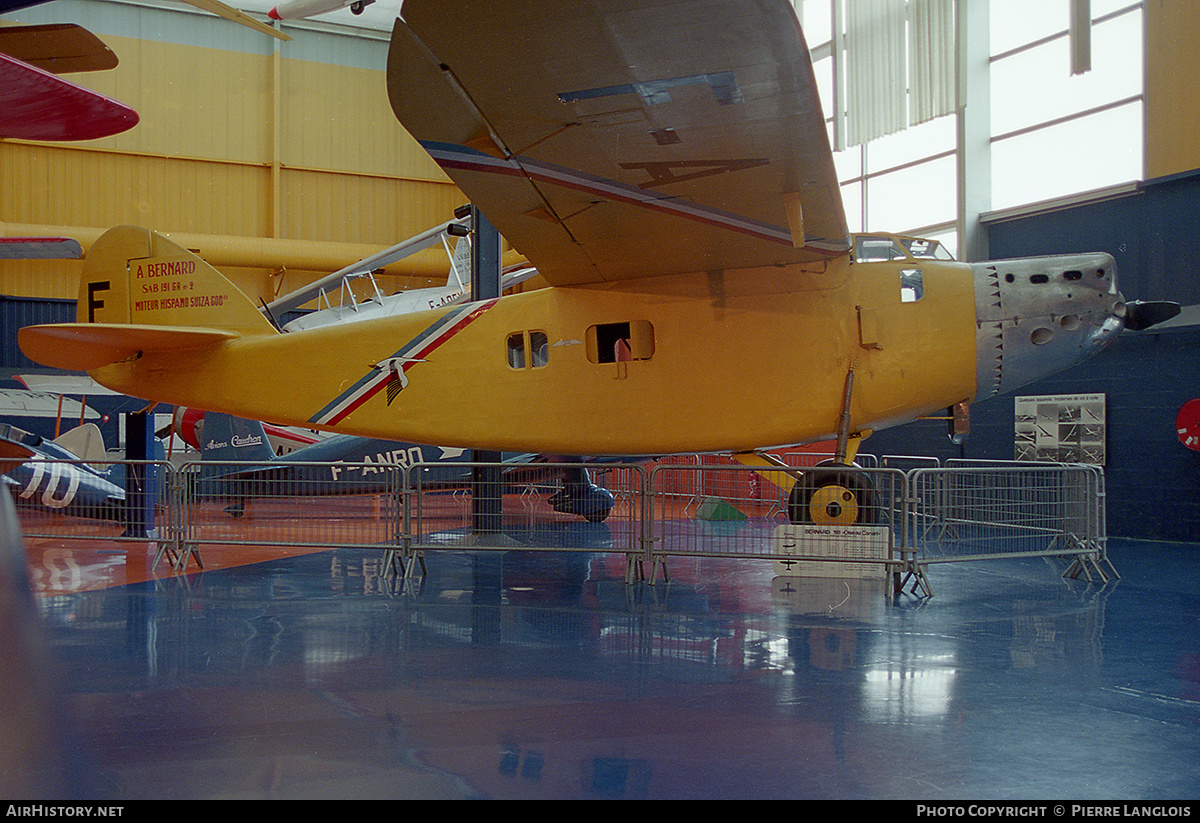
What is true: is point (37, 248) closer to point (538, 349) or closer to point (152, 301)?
point (152, 301)

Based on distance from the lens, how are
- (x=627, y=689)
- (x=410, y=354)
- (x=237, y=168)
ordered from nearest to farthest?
(x=627, y=689) < (x=410, y=354) < (x=237, y=168)

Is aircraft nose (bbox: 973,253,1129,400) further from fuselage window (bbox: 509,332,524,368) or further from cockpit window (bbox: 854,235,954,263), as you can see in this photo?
fuselage window (bbox: 509,332,524,368)

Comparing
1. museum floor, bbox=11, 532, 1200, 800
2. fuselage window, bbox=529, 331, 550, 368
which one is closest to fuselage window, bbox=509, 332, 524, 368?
fuselage window, bbox=529, 331, 550, 368

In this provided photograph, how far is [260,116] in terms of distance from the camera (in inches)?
839

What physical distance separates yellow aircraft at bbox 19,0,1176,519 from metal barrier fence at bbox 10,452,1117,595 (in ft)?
1.26

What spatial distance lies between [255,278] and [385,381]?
51.3ft

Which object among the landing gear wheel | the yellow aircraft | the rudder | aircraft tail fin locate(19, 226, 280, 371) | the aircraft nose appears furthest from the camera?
the rudder

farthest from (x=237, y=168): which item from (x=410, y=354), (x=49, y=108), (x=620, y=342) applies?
(x=620, y=342)

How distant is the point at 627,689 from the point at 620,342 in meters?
3.48

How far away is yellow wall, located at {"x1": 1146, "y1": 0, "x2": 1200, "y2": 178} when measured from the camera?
32.5ft

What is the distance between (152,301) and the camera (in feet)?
26.8

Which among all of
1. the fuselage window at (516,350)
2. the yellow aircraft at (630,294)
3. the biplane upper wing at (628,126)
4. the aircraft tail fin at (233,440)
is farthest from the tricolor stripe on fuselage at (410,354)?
the aircraft tail fin at (233,440)
